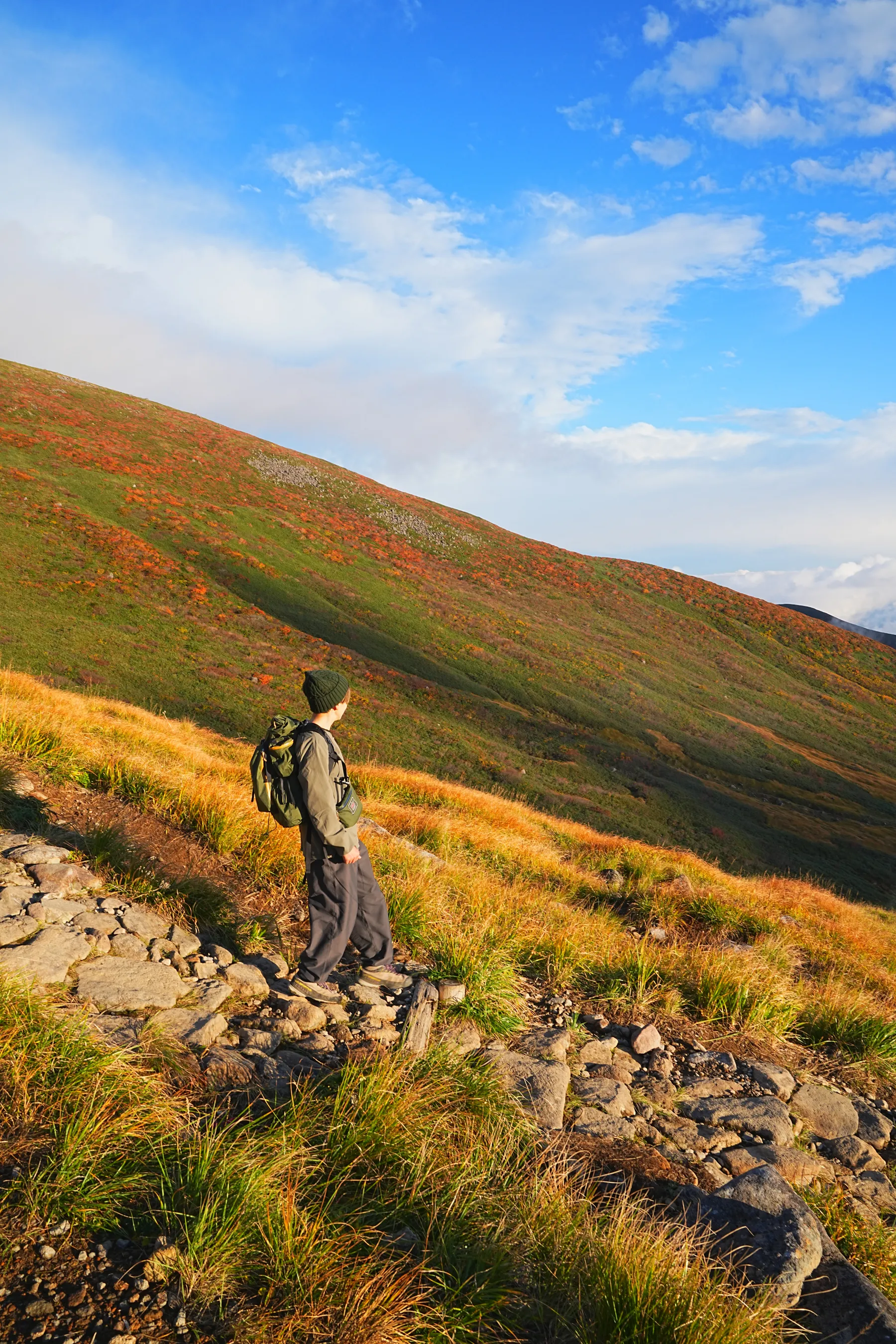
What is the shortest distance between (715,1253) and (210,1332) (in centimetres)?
219

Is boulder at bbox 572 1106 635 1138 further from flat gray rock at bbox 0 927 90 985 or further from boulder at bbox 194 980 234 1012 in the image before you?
flat gray rock at bbox 0 927 90 985

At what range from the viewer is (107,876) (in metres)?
5.72

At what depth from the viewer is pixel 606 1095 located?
4.80 metres

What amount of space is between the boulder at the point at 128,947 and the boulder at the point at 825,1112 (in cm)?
481

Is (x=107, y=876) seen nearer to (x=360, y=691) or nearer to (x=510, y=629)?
(x=360, y=691)

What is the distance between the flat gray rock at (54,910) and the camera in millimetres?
4750

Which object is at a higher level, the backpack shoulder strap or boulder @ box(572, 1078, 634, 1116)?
the backpack shoulder strap

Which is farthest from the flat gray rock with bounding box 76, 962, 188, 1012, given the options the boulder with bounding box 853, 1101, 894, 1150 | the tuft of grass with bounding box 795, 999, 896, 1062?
the tuft of grass with bounding box 795, 999, 896, 1062

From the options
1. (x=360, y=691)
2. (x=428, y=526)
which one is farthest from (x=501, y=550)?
(x=360, y=691)

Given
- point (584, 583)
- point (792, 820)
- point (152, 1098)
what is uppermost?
point (584, 583)

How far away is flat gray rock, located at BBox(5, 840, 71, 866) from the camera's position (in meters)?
5.50

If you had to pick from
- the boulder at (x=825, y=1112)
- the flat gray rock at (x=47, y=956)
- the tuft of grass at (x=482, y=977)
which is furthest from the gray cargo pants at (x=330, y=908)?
the boulder at (x=825, y=1112)

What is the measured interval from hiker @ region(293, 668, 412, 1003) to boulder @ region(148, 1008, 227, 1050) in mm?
887

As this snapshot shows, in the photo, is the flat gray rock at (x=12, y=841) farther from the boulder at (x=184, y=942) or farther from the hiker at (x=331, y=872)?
the hiker at (x=331, y=872)
